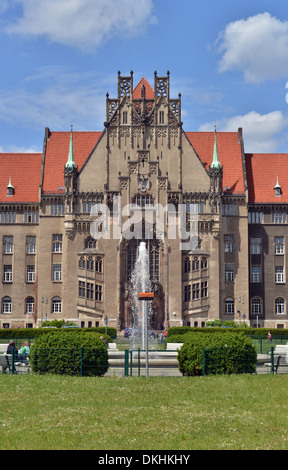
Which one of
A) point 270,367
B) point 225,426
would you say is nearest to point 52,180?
point 270,367

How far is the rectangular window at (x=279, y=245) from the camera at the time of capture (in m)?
77.4

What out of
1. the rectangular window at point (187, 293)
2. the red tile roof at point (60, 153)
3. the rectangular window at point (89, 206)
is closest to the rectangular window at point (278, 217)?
the rectangular window at point (187, 293)

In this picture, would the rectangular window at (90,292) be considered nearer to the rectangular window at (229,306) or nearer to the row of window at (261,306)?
the rectangular window at (229,306)

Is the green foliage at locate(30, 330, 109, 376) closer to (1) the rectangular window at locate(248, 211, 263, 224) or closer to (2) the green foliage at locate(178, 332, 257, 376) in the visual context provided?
(2) the green foliage at locate(178, 332, 257, 376)

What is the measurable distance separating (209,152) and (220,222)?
10.9m

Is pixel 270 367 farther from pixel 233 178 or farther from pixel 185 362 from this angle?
pixel 233 178

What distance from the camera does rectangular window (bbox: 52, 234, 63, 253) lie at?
75.8 meters

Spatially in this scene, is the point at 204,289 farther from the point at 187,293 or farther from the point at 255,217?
the point at 255,217

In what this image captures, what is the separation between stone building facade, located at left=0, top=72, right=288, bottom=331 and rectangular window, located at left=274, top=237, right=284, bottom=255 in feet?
0.40

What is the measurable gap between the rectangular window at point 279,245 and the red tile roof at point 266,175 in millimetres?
4479

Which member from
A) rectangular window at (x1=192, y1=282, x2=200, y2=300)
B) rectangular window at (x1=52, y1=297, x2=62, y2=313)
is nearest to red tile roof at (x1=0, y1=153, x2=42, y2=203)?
rectangular window at (x1=52, y1=297, x2=62, y2=313)

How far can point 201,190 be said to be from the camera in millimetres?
75125

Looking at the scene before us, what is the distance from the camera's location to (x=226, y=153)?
81.4m

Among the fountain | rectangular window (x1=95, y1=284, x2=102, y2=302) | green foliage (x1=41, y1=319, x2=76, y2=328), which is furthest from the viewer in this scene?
rectangular window (x1=95, y1=284, x2=102, y2=302)
